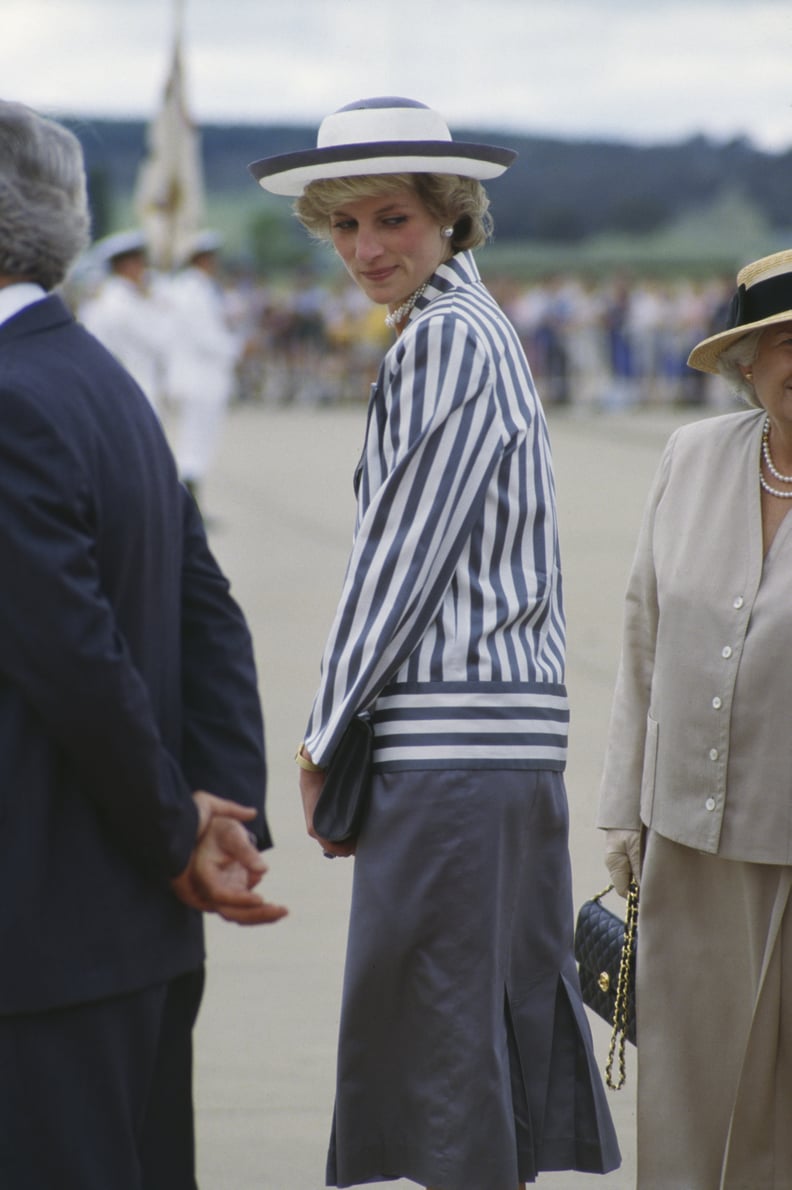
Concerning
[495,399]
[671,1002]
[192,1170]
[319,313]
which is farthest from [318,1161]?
[319,313]

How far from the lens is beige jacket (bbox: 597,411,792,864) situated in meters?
2.87

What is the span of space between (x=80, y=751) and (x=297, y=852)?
366cm

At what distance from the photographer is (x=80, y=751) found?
217cm

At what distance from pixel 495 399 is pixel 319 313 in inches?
1231

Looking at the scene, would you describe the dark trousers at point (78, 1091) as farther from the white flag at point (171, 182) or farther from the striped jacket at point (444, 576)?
the white flag at point (171, 182)

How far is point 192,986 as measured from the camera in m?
2.46

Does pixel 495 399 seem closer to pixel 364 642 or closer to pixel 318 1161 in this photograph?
pixel 364 642

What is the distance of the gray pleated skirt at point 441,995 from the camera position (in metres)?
2.84

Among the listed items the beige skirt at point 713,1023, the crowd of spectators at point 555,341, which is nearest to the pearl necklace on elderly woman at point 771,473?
the beige skirt at point 713,1023

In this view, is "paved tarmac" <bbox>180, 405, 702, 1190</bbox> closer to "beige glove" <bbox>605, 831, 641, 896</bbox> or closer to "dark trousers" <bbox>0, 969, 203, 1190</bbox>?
"beige glove" <bbox>605, 831, 641, 896</bbox>

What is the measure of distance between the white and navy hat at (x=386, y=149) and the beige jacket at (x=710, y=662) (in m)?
0.63

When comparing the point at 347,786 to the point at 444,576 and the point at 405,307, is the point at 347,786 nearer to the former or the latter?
the point at 444,576

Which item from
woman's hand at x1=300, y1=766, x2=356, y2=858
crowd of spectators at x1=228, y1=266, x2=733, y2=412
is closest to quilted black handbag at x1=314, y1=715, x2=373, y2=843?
woman's hand at x1=300, y1=766, x2=356, y2=858

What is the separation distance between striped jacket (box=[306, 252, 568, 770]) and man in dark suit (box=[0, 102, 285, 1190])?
51 cm
